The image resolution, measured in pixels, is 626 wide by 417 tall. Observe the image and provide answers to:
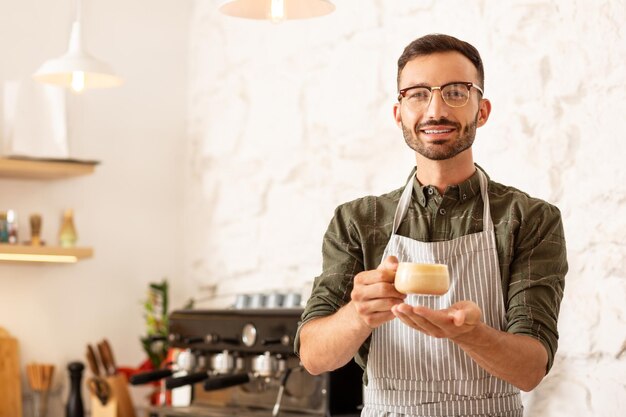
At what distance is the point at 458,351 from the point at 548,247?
9.3 inches

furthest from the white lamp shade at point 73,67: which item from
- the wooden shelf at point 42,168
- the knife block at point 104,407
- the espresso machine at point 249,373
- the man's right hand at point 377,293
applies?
the man's right hand at point 377,293

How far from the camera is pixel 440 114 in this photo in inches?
65.3

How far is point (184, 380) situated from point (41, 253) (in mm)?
1179

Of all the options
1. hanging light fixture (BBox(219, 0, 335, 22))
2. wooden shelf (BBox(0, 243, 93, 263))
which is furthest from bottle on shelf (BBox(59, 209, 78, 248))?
hanging light fixture (BBox(219, 0, 335, 22))

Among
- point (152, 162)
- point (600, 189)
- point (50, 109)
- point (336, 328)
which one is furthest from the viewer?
point (152, 162)

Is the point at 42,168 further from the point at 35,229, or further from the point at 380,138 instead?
the point at 380,138

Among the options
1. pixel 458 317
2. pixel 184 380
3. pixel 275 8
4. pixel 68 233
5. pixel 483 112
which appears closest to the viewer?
pixel 458 317

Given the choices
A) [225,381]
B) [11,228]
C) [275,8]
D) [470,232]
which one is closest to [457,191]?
[470,232]

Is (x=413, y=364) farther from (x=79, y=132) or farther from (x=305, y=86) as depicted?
(x=79, y=132)

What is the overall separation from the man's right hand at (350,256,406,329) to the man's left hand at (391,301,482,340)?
3 centimetres

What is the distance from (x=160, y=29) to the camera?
4.20m

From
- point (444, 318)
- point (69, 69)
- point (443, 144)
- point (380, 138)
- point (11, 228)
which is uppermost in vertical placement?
point (69, 69)

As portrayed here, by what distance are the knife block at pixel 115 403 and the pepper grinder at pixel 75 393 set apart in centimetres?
5

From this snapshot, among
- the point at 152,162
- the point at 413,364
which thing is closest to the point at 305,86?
the point at 152,162
